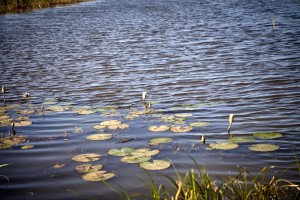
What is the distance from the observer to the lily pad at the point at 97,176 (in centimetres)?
314

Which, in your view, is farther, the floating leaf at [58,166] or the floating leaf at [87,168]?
the floating leaf at [58,166]

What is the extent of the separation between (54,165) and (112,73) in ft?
17.7

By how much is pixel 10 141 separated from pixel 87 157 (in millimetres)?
1547

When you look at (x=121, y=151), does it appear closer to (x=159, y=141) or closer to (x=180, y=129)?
(x=159, y=141)

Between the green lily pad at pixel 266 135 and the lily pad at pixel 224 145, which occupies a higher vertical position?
the green lily pad at pixel 266 135

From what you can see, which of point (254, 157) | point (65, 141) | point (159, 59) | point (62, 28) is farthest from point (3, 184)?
point (62, 28)

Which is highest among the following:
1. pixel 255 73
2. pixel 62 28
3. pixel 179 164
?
pixel 62 28

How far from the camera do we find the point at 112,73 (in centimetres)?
869

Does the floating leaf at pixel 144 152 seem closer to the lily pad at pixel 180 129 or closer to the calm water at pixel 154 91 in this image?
the calm water at pixel 154 91

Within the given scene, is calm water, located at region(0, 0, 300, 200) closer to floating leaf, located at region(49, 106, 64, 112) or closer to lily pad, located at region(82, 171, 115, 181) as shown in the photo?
lily pad, located at region(82, 171, 115, 181)

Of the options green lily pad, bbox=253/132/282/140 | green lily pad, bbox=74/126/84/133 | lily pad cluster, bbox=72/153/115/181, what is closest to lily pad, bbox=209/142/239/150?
green lily pad, bbox=253/132/282/140

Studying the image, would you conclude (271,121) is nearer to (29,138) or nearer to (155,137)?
(155,137)

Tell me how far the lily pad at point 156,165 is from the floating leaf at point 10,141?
226 centimetres

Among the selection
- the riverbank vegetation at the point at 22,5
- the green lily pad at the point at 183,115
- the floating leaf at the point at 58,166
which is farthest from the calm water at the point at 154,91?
the riverbank vegetation at the point at 22,5
